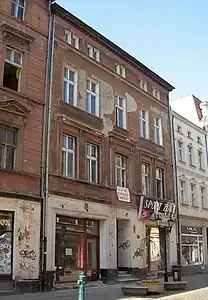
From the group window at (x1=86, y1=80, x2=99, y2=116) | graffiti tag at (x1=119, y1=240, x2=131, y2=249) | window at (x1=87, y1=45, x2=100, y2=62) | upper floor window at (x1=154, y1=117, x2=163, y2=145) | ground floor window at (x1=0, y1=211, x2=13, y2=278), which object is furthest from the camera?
upper floor window at (x1=154, y1=117, x2=163, y2=145)

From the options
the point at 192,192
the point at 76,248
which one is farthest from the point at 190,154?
the point at 76,248

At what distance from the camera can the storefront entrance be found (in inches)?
723

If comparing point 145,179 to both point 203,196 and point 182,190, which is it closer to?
point 182,190

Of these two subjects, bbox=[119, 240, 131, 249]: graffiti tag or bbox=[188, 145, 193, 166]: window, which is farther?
bbox=[188, 145, 193, 166]: window

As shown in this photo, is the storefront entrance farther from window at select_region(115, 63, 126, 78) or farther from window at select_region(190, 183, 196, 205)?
window at select_region(190, 183, 196, 205)

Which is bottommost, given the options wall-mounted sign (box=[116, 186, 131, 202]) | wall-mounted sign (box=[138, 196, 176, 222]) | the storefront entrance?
the storefront entrance

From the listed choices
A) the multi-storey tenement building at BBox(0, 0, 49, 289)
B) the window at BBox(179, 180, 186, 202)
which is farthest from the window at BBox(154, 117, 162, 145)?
the multi-storey tenement building at BBox(0, 0, 49, 289)

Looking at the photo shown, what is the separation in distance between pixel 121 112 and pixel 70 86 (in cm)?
445

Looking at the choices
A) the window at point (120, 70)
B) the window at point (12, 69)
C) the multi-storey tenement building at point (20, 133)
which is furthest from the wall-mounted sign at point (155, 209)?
the window at point (12, 69)

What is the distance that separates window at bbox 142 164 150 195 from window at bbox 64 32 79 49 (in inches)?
333

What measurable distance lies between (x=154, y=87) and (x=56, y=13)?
32.6 ft

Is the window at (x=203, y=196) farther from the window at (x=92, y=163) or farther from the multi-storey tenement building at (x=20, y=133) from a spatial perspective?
the multi-storey tenement building at (x=20, y=133)

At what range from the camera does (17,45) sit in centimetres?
1789

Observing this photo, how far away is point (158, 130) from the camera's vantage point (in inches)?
1094
